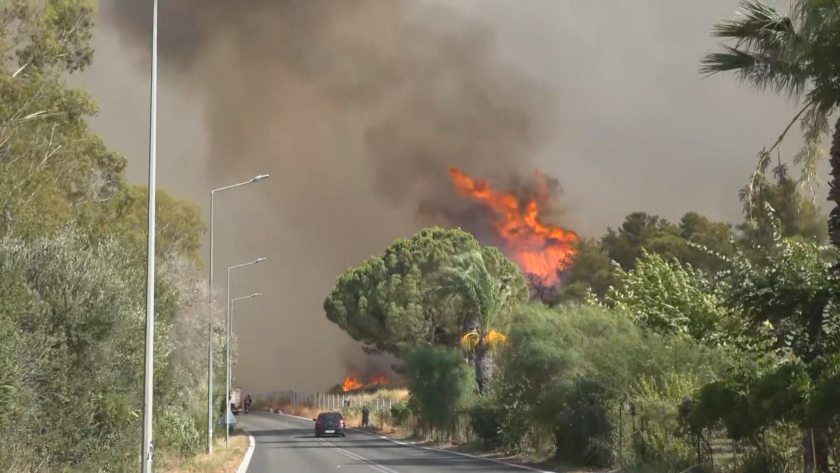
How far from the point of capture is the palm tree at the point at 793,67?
16786 mm

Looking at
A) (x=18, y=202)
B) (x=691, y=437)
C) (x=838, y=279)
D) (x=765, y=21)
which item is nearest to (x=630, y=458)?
(x=691, y=437)

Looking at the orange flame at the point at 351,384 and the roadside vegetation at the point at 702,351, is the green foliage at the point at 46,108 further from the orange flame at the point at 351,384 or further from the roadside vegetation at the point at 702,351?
the orange flame at the point at 351,384

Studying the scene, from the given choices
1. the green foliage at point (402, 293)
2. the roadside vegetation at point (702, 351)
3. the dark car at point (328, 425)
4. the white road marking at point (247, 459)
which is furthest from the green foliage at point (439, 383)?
the green foliage at point (402, 293)

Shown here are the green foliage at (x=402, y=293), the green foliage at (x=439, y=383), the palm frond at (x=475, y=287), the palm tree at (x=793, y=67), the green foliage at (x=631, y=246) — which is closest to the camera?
the palm tree at (x=793, y=67)

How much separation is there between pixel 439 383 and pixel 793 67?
36.2 meters

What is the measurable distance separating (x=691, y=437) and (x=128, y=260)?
15.0 metres

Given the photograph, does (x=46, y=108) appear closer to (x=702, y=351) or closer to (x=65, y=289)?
(x=65, y=289)

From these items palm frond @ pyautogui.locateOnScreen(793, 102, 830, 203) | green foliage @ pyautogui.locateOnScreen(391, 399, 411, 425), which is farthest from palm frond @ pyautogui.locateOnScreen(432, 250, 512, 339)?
palm frond @ pyautogui.locateOnScreen(793, 102, 830, 203)

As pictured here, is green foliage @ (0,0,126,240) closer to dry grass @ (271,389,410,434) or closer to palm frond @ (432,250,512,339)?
palm frond @ (432,250,512,339)

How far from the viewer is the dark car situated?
58.4 metres

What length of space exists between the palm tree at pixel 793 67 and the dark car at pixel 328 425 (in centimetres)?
4219

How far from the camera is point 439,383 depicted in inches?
2052

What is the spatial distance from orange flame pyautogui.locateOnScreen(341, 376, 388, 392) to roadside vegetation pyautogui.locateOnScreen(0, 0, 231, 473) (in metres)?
56.4

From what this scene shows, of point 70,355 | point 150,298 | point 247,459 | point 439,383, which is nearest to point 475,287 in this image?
point 439,383
